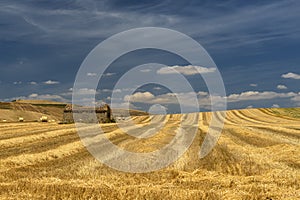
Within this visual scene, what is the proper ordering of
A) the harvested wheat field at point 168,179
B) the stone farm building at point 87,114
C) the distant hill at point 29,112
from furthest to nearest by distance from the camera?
the distant hill at point 29,112
the stone farm building at point 87,114
the harvested wheat field at point 168,179

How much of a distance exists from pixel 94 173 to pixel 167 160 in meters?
4.15

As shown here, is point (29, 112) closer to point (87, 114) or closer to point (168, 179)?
point (87, 114)

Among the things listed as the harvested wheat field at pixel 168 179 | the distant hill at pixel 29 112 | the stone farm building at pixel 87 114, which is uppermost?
the distant hill at pixel 29 112

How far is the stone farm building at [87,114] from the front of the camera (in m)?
58.8

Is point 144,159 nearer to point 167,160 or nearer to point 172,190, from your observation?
point 167,160

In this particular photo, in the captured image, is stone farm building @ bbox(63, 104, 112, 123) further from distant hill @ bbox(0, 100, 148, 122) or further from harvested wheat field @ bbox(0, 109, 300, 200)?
harvested wheat field @ bbox(0, 109, 300, 200)

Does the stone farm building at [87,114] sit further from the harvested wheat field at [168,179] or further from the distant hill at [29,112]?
the harvested wheat field at [168,179]

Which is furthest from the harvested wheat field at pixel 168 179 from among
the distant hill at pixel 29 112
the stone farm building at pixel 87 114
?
the distant hill at pixel 29 112

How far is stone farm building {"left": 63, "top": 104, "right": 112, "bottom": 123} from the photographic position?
58781 mm

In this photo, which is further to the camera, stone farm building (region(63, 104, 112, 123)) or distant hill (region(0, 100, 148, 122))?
distant hill (region(0, 100, 148, 122))

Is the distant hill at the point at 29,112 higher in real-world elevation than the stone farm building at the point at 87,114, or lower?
higher

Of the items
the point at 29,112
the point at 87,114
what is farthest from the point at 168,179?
the point at 29,112

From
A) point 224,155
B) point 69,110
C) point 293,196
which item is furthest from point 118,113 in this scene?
point 293,196

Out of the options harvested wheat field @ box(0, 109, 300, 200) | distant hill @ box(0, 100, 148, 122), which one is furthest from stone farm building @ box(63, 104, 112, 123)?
harvested wheat field @ box(0, 109, 300, 200)
